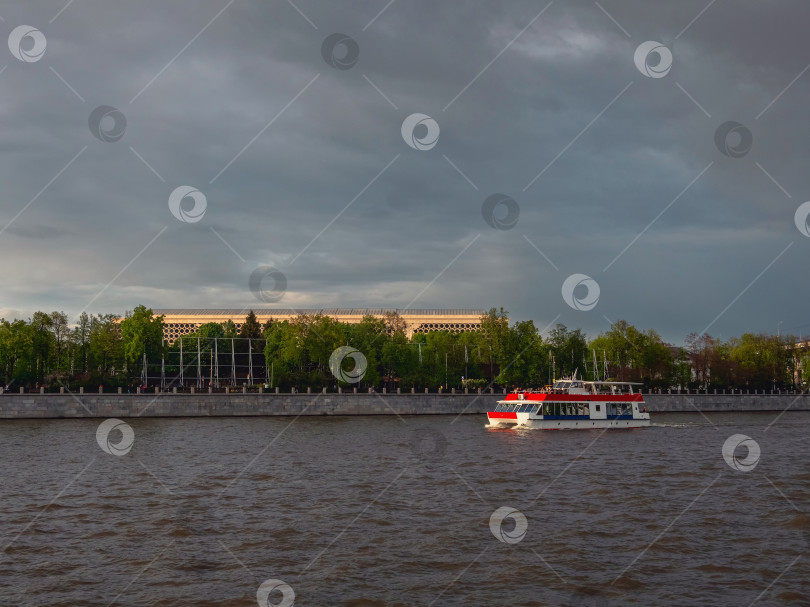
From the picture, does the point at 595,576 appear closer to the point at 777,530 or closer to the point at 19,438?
the point at 777,530

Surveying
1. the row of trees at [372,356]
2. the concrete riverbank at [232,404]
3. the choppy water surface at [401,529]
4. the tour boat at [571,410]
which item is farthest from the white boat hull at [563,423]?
the row of trees at [372,356]

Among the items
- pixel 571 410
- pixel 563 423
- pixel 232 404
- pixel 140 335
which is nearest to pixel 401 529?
pixel 563 423

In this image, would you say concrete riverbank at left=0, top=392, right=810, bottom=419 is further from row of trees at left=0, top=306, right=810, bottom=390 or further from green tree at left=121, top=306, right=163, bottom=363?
green tree at left=121, top=306, right=163, bottom=363

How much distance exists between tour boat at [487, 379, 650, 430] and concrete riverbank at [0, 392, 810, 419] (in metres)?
21.4

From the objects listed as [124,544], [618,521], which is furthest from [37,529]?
[618,521]

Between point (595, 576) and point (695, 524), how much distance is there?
6.98m

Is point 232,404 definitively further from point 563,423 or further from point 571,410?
point 571,410

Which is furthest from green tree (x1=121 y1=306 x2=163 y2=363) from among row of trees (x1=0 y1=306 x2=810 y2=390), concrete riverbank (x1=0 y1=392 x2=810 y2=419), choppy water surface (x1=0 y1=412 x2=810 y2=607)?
choppy water surface (x1=0 y1=412 x2=810 y2=607)

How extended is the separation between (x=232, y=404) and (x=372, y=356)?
93.2 feet

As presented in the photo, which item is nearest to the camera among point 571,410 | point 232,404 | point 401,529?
point 401,529

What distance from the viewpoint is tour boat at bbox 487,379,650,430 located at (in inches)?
2677

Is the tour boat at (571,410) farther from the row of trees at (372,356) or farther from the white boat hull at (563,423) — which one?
the row of trees at (372,356)

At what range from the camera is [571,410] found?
2751 inches

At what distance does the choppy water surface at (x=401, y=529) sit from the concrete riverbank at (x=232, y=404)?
39101 mm
